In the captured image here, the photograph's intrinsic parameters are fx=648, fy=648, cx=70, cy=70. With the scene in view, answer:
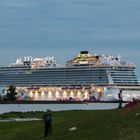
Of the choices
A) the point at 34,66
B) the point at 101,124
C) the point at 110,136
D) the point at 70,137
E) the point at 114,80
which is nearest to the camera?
the point at 110,136

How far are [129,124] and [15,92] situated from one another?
116881 mm

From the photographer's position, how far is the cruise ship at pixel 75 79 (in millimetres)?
136500

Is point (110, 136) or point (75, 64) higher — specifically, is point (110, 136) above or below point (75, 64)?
below

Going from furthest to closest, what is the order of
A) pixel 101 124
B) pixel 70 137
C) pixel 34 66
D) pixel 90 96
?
pixel 34 66 < pixel 90 96 < pixel 101 124 < pixel 70 137

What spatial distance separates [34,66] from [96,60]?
1558 cm

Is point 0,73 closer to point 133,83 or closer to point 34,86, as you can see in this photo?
point 34,86

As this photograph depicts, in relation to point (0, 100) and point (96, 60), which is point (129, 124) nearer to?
point (0, 100)

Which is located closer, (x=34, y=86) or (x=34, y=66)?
(x=34, y=86)

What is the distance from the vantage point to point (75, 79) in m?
139

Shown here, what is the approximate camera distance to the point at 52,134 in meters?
25.1

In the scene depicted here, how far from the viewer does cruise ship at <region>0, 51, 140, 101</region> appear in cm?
13650

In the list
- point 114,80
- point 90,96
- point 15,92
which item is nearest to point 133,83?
point 114,80

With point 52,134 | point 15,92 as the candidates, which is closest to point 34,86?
point 15,92

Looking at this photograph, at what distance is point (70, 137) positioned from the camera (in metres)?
22.6
